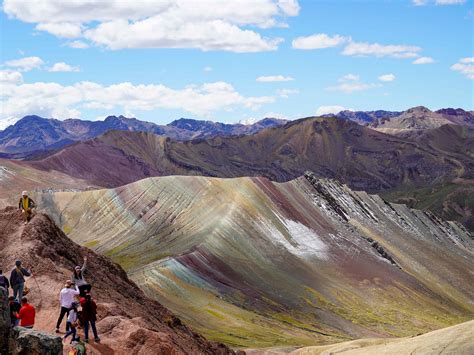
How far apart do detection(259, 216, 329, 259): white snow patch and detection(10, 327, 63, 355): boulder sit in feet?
316

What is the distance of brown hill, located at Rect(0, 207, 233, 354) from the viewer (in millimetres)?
27844

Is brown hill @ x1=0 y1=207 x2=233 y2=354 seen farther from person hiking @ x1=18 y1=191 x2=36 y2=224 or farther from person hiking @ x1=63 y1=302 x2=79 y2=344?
person hiking @ x1=63 y1=302 x2=79 y2=344

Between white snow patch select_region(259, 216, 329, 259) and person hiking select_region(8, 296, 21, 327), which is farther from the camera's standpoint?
white snow patch select_region(259, 216, 329, 259)

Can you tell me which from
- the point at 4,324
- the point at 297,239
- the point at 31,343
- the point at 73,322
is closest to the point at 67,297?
the point at 73,322

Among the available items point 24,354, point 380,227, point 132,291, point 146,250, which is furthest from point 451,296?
point 24,354

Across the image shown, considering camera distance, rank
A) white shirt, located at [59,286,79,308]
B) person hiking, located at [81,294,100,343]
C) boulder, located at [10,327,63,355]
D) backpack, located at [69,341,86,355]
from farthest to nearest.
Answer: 1. person hiking, located at [81,294,100,343]
2. white shirt, located at [59,286,79,308]
3. backpack, located at [69,341,86,355]
4. boulder, located at [10,327,63,355]

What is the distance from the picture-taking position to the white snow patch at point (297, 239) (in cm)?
11700

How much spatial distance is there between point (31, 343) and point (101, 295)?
14.1 meters

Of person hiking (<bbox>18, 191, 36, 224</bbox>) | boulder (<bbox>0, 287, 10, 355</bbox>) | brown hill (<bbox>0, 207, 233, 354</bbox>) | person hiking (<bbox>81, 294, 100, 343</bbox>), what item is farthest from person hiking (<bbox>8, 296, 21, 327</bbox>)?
person hiking (<bbox>18, 191, 36, 224</bbox>)

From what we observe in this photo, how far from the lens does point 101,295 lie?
34125 mm

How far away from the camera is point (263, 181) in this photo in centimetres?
13625

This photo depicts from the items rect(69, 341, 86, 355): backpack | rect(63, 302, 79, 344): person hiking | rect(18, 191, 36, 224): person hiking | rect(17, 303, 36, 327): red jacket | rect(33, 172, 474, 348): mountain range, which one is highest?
rect(18, 191, 36, 224): person hiking

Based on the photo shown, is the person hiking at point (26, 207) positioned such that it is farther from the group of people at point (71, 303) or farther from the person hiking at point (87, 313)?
the person hiking at point (87, 313)

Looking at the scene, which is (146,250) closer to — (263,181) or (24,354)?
(263,181)
